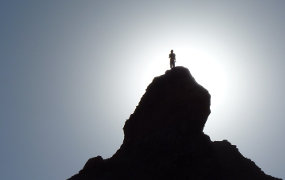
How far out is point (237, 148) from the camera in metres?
68.2

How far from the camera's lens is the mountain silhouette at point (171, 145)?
53938mm

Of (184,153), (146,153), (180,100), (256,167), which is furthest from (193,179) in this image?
(256,167)

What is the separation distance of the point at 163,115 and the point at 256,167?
1918 centimetres

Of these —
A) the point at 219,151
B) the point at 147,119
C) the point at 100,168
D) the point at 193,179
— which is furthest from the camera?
the point at 219,151

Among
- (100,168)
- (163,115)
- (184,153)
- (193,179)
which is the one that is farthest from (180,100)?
(100,168)

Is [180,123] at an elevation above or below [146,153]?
above

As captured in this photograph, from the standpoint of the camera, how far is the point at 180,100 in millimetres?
58812

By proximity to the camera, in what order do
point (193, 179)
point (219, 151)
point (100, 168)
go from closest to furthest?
point (193, 179), point (100, 168), point (219, 151)

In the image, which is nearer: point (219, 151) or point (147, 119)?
point (147, 119)

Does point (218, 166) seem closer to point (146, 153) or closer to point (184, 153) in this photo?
point (184, 153)

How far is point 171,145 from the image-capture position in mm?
54938

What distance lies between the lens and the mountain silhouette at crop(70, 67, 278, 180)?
53.9 m

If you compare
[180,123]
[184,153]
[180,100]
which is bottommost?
[184,153]

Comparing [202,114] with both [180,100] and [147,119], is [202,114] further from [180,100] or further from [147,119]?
[147,119]
